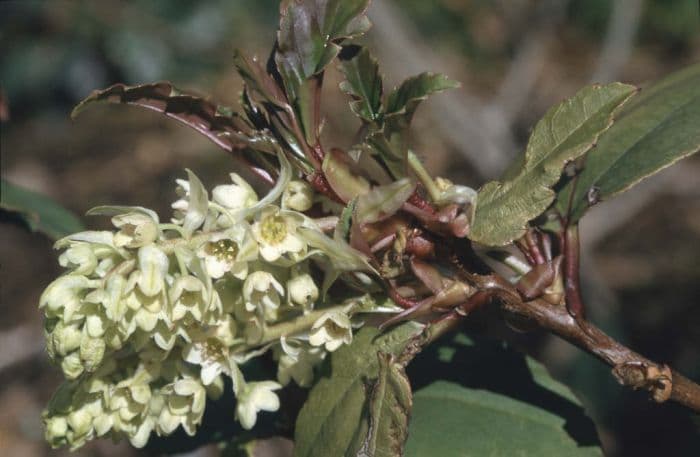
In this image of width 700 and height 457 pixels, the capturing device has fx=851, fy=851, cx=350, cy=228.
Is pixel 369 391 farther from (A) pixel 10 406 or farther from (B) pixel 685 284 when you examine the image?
(A) pixel 10 406

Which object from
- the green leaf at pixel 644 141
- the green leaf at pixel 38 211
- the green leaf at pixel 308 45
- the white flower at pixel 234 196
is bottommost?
the green leaf at pixel 644 141

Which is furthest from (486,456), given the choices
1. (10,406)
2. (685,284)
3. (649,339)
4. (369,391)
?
(10,406)

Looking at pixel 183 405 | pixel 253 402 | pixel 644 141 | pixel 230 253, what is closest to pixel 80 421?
pixel 183 405

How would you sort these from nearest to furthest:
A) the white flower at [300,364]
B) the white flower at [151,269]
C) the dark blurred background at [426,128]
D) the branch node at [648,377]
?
the white flower at [151,269]
the branch node at [648,377]
the white flower at [300,364]
the dark blurred background at [426,128]

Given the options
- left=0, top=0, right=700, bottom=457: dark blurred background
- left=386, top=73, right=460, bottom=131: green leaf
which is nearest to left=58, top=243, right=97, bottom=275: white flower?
left=386, top=73, right=460, bottom=131: green leaf

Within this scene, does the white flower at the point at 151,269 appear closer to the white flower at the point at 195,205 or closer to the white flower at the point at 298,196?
the white flower at the point at 195,205

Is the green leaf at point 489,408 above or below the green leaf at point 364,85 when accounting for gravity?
→ below

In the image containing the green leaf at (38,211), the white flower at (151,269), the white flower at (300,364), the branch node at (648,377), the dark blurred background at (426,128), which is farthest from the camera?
the dark blurred background at (426,128)

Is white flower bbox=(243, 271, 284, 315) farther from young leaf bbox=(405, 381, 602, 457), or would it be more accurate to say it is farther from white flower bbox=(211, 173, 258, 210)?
young leaf bbox=(405, 381, 602, 457)

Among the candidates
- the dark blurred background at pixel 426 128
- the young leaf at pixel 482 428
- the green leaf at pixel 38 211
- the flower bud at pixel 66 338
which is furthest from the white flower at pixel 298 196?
the dark blurred background at pixel 426 128

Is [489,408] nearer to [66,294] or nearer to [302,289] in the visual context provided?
[302,289]
